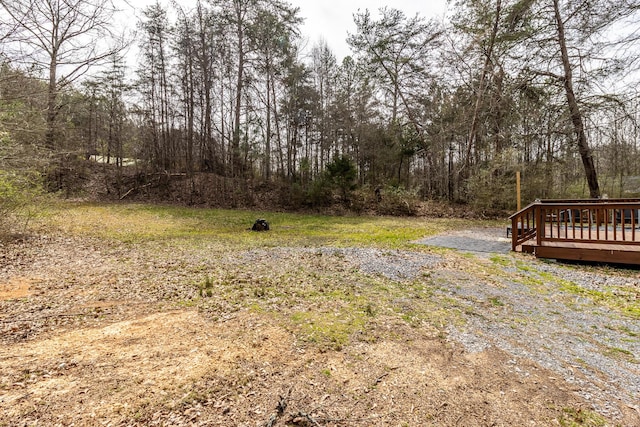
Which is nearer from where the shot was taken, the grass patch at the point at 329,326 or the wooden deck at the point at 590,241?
the grass patch at the point at 329,326

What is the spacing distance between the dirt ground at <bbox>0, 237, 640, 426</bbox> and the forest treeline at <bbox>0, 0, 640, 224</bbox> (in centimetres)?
899

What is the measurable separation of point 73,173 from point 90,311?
18350mm

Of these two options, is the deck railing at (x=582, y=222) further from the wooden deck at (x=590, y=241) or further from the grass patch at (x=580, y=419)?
the grass patch at (x=580, y=419)

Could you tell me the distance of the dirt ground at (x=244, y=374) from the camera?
1778 millimetres

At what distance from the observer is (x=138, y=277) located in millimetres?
4734

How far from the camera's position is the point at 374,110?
17.8 meters

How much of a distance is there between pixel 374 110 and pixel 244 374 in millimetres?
17869

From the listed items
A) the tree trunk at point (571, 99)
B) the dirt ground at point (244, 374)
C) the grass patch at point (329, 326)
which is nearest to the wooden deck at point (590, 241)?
the dirt ground at point (244, 374)

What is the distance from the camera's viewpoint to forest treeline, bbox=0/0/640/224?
31.8ft

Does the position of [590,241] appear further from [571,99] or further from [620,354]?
[571,99]

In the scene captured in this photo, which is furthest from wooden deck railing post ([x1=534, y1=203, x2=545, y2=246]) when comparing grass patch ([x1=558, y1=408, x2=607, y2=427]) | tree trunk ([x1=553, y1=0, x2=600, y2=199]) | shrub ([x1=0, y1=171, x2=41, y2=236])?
shrub ([x1=0, y1=171, x2=41, y2=236])

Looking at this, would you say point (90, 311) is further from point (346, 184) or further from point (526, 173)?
point (526, 173)

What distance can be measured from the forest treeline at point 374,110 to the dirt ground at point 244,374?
8.99 metres

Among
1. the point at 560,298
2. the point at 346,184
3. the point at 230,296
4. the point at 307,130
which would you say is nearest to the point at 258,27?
the point at 307,130
